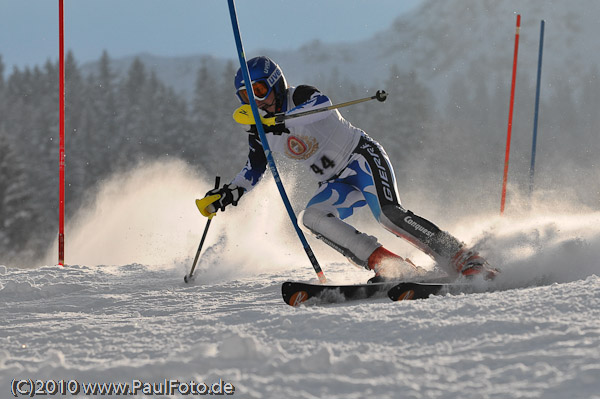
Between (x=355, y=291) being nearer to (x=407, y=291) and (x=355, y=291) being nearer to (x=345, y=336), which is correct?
(x=407, y=291)

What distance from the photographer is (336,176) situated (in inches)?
138

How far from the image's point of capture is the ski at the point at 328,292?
2541 mm

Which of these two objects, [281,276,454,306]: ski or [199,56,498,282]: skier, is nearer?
[281,276,454,306]: ski

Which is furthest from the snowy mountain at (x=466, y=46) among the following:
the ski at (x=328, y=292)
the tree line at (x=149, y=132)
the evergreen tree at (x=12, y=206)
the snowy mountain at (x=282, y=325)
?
the ski at (x=328, y=292)

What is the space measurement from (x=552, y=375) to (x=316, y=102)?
233 cm

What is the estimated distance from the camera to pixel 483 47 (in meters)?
95.0

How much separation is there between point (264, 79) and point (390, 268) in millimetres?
1394

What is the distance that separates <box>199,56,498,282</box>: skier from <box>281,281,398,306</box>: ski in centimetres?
30

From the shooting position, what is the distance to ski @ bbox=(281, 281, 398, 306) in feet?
8.34

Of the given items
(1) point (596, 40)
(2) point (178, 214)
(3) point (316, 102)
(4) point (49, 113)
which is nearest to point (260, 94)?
(3) point (316, 102)

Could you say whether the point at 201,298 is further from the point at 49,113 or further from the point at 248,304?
the point at 49,113

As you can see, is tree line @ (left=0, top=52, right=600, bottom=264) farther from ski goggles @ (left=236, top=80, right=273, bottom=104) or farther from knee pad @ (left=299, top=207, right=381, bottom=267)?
knee pad @ (left=299, top=207, right=381, bottom=267)

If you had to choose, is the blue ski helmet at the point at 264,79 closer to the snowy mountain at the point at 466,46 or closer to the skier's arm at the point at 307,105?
the skier's arm at the point at 307,105

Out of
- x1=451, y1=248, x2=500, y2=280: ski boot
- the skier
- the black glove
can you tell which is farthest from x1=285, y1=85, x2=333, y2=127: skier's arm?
x1=451, y1=248, x2=500, y2=280: ski boot
